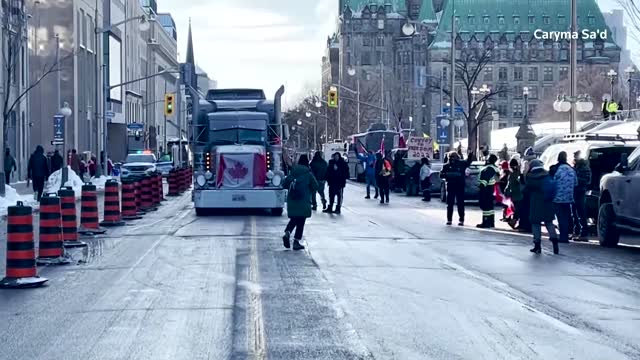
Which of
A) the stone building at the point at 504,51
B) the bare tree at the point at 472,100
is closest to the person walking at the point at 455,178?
the bare tree at the point at 472,100

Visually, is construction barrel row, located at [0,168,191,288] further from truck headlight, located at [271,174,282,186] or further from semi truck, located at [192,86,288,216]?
truck headlight, located at [271,174,282,186]

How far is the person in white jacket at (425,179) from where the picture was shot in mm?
43219

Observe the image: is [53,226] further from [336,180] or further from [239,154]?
[336,180]

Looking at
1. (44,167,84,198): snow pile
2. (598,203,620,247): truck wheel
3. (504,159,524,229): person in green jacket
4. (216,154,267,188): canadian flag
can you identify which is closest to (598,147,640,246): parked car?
(598,203,620,247): truck wheel

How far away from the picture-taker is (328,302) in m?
13.7

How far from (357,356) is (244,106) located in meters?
25.3

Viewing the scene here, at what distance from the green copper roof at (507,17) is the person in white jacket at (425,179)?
364ft

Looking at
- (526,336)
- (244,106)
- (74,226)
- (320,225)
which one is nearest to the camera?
(526,336)

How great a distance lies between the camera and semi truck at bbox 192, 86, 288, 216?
103 ft

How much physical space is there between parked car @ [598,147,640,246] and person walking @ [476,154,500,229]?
3679mm

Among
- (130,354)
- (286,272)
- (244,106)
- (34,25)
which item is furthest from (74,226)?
(34,25)

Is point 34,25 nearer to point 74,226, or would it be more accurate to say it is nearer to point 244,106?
point 244,106

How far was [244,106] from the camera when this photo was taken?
115 feet

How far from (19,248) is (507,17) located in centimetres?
14586
